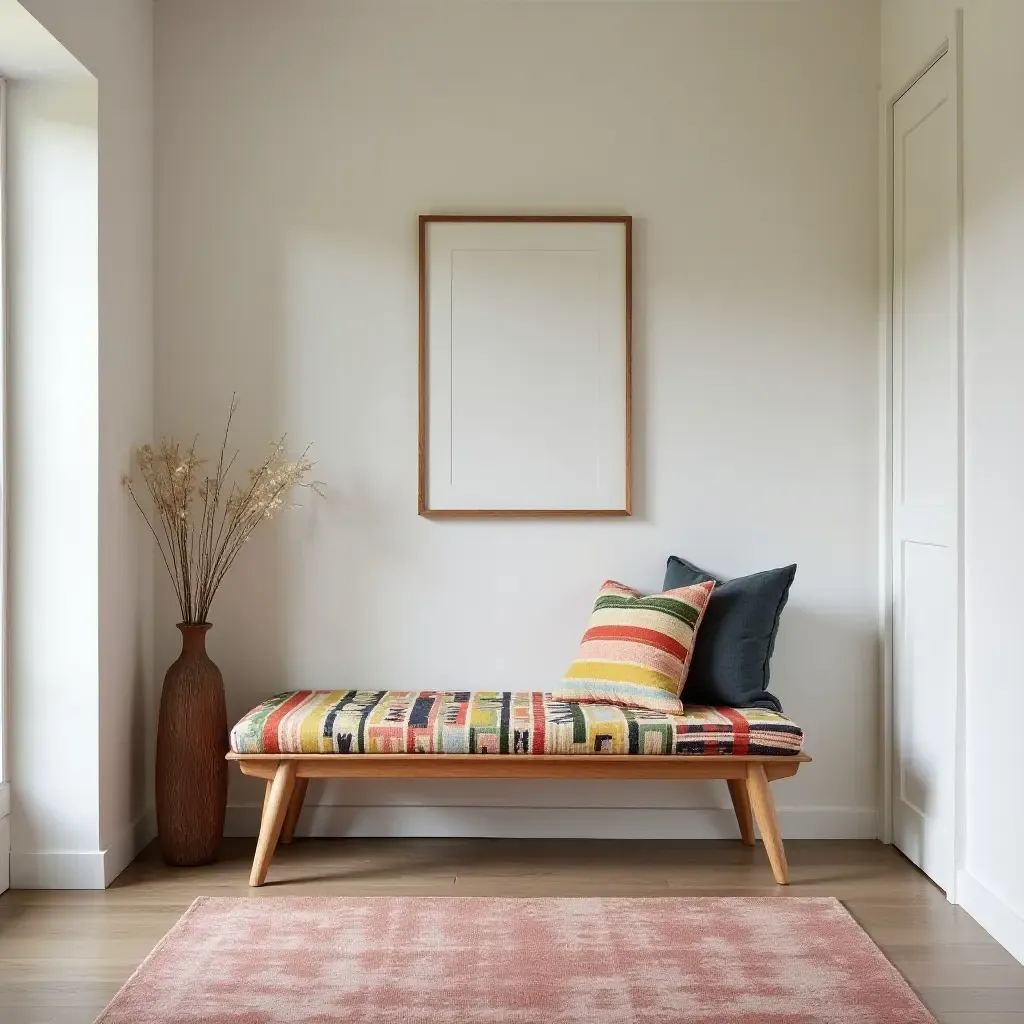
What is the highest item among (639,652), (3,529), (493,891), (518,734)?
(3,529)

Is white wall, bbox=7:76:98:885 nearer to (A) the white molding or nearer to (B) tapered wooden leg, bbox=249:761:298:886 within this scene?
(A) the white molding

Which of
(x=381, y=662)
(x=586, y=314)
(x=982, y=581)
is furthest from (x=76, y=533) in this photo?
(x=982, y=581)

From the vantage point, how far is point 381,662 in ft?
11.8

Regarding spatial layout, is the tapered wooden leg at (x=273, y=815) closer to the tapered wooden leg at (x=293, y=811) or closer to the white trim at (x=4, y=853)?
the tapered wooden leg at (x=293, y=811)

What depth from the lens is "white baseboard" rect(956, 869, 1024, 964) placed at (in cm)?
262

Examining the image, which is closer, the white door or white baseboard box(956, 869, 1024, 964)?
white baseboard box(956, 869, 1024, 964)

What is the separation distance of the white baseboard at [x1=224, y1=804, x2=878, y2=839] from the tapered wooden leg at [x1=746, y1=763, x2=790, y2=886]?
0.45 metres

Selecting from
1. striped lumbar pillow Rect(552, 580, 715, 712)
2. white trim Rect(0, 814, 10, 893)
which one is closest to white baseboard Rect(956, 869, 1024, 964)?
striped lumbar pillow Rect(552, 580, 715, 712)

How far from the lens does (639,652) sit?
127 inches

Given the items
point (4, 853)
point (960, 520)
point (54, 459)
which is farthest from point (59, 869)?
point (960, 520)

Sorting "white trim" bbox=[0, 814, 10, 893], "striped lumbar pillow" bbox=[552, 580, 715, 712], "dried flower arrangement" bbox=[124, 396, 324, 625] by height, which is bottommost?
"white trim" bbox=[0, 814, 10, 893]

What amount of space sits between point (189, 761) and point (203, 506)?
0.83 m

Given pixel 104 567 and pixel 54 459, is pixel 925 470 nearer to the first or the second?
pixel 104 567

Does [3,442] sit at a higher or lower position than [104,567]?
higher
